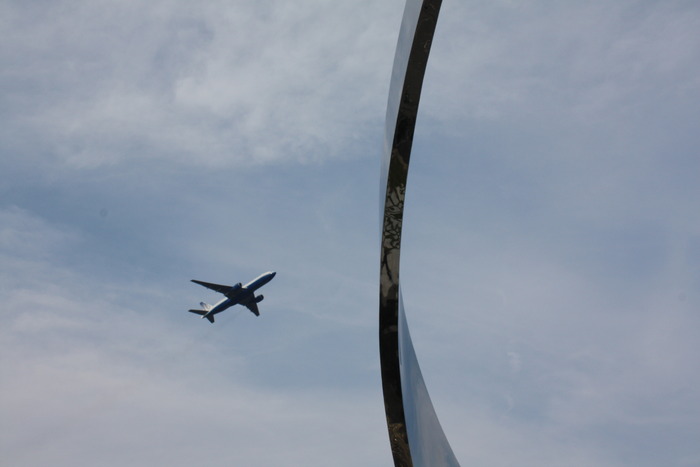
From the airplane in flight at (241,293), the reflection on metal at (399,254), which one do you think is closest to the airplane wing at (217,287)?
the airplane in flight at (241,293)

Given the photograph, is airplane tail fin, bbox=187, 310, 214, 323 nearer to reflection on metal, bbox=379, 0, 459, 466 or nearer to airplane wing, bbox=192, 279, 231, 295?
airplane wing, bbox=192, 279, 231, 295

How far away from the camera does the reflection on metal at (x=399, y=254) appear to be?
8.62 meters

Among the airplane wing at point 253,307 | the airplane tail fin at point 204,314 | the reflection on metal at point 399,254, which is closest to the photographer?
the reflection on metal at point 399,254

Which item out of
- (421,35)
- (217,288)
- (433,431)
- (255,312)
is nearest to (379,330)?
(433,431)

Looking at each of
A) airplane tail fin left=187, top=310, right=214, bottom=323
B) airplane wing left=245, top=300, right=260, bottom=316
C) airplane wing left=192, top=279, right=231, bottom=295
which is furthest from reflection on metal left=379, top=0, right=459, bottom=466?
airplane tail fin left=187, top=310, right=214, bottom=323

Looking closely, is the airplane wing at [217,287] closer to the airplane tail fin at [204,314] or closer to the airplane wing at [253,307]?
the airplane wing at [253,307]

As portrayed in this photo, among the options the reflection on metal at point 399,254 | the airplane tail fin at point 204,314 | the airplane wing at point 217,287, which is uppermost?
the airplane tail fin at point 204,314

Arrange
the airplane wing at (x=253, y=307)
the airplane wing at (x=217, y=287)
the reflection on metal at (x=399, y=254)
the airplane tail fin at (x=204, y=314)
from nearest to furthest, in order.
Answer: the reflection on metal at (x=399, y=254), the airplane wing at (x=217, y=287), the airplane wing at (x=253, y=307), the airplane tail fin at (x=204, y=314)

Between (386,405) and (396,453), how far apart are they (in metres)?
0.75

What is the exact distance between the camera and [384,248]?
9.98m

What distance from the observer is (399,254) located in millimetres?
9992

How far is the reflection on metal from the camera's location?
8.62 meters

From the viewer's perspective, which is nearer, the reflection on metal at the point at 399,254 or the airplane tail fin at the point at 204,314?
the reflection on metal at the point at 399,254

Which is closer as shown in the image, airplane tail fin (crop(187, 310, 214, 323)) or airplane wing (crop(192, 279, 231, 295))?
airplane wing (crop(192, 279, 231, 295))
